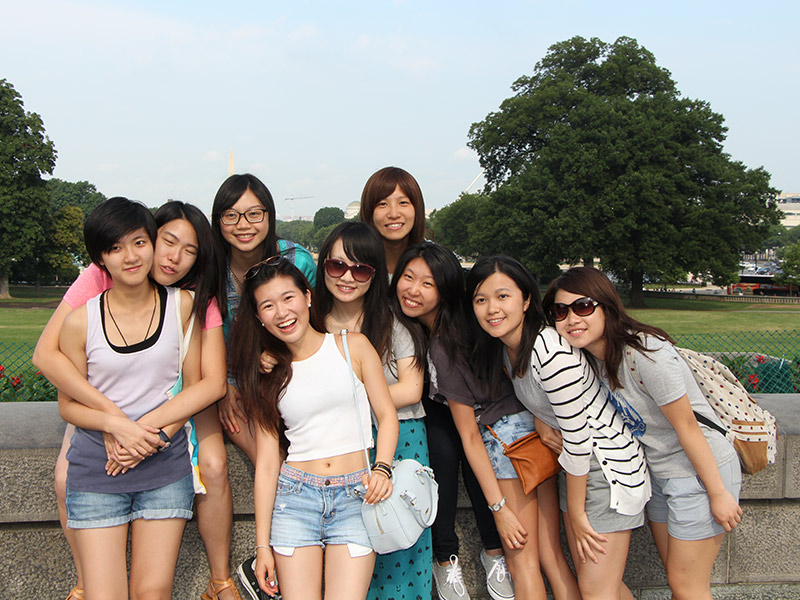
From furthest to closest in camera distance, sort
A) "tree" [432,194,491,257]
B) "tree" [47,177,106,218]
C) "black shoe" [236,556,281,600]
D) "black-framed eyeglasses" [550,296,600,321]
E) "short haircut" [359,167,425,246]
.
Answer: "tree" [47,177,106,218], "tree" [432,194,491,257], "short haircut" [359,167,425,246], "black shoe" [236,556,281,600], "black-framed eyeglasses" [550,296,600,321]

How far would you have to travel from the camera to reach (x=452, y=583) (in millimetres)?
3207

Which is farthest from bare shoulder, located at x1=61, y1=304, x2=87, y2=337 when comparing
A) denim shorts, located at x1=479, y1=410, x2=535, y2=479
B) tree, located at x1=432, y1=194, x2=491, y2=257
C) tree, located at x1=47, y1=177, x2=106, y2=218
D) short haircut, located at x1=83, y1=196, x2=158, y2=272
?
tree, located at x1=47, y1=177, x2=106, y2=218

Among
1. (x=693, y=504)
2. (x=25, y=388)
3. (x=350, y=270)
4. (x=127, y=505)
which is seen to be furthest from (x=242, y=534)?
(x=25, y=388)

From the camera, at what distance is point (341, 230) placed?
10.4ft

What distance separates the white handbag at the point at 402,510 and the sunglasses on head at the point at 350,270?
492mm

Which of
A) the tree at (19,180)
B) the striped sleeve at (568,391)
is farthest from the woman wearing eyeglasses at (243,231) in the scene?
the tree at (19,180)

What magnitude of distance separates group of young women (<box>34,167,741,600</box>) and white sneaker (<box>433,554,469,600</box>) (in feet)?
0.03

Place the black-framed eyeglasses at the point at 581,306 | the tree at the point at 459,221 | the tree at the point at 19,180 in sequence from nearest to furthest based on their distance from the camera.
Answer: the black-framed eyeglasses at the point at 581,306, the tree at the point at 19,180, the tree at the point at 459,221

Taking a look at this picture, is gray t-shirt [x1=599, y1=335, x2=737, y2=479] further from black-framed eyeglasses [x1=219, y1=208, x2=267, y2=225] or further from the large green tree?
the large green tree

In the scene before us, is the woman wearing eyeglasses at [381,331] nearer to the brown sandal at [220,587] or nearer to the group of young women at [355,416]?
the group of young women at [355,416]

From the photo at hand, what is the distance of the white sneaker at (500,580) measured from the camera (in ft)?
10.5

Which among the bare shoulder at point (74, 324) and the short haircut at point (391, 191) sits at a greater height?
the short haircut at point (391, 191)

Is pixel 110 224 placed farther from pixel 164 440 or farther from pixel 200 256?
pixel 164 440

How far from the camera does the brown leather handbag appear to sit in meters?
2.96
